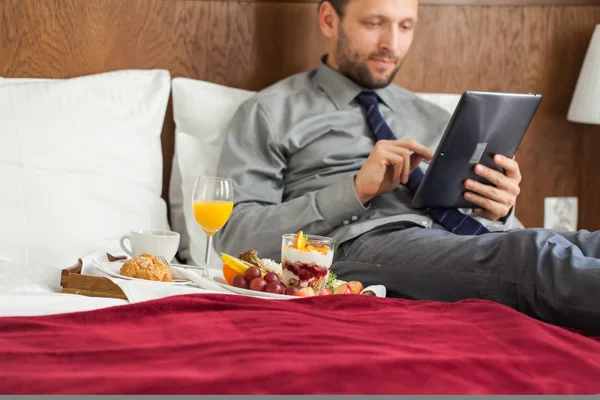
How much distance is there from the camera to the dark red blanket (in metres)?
0.97

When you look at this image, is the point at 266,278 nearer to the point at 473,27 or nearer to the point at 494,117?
the point at 494,117

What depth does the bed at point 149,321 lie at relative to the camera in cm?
100

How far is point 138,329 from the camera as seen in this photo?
1199 mm

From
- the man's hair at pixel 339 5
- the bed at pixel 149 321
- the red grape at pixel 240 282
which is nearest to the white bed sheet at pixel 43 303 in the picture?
the bed at pixel 149 321

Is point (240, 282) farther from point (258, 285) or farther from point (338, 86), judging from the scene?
point (338, 86)

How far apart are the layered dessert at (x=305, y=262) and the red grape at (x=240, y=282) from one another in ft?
0.36

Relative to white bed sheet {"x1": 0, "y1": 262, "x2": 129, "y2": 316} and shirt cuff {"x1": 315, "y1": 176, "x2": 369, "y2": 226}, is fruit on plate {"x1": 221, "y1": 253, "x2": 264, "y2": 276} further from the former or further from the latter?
shirt cuff {"x1": 315, "y1": 176, "x2": 369, "y2": 226}

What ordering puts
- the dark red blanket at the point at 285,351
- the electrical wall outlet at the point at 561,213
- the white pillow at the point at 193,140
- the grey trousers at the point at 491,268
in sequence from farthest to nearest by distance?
1. the electrical wall outlet at the point at 561,213
2. the white pillow at the point at 193,140
3. the grey trousers at the point at 491,268
4. the dark red blanket at the point at 285,351

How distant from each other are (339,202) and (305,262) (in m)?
0.45

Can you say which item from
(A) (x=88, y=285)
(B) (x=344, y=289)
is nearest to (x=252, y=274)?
(B) (x=344, y=289)

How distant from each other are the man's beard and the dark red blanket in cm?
115

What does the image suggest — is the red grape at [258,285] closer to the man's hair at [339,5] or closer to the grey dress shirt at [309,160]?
the grey dress shirt at [309,160]

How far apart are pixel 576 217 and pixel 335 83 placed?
3.54ft

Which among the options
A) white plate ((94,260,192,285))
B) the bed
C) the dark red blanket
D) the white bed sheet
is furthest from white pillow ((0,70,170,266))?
the dark red blanket
